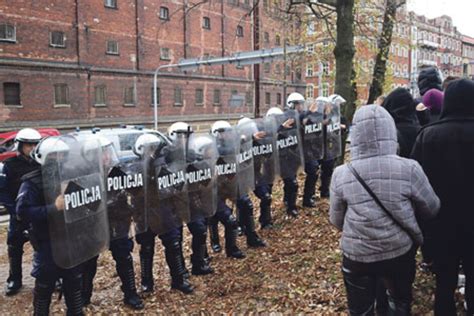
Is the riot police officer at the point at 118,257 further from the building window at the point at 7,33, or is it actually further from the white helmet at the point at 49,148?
the building window at the point at 7,33

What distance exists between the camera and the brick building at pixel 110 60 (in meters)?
25.7

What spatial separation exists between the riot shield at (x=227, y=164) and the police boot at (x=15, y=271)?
2.81m

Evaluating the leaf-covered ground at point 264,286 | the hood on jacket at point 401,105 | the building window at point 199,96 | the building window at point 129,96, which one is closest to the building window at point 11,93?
the building window at point 129,96

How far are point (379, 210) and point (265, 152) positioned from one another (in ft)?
13.2

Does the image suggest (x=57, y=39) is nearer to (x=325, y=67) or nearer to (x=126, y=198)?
(x=325, y=67)

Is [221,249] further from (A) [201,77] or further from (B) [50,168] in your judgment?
(A) [201,77]

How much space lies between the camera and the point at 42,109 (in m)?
26.9

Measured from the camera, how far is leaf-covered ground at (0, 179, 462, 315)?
16.0ft

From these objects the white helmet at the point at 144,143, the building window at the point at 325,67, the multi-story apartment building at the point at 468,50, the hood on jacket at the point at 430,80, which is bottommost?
the white helmet at the point at 144,143

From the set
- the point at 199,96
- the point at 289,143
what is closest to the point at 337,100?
the point at 289,143

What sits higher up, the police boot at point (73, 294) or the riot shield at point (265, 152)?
the riot shield at point (265, 152)

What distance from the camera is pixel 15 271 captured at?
6.29m

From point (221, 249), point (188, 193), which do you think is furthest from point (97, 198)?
point (221, 249)

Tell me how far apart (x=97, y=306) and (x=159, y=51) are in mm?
31325
